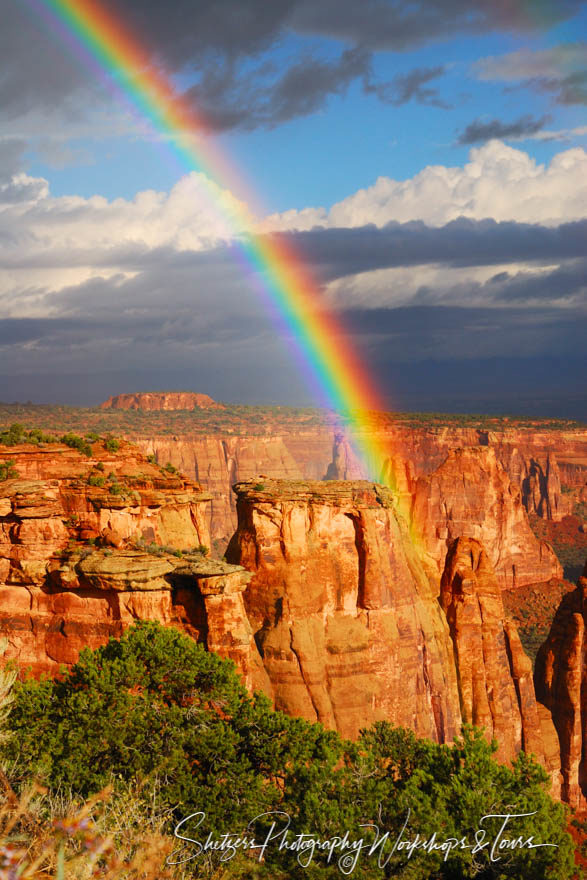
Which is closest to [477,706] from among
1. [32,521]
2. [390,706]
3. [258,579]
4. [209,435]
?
[390,706]

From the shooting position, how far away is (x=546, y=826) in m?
19.3

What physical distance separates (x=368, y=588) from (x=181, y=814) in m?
15.4

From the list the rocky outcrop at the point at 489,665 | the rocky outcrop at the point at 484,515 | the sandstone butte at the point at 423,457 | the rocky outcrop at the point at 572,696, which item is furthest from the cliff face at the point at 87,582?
the sandstone butte at the point at 423,457

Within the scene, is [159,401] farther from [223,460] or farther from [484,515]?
[484,515]

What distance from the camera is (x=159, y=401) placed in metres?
180

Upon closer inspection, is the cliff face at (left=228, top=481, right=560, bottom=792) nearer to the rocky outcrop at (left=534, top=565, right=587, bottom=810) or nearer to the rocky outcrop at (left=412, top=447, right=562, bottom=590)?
the rocky outcrop at (left=534, top=565, right=587, bottom=810)

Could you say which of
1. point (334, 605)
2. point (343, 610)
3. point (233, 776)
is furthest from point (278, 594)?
point (233, 776)

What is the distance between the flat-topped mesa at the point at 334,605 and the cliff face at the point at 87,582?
127 inches

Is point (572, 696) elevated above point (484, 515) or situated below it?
below

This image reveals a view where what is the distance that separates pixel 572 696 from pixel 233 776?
96.9 feet

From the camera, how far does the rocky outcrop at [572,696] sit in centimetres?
4356

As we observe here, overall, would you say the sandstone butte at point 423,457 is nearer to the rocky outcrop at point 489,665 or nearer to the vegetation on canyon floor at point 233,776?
the rocky outcrop at point 489,665

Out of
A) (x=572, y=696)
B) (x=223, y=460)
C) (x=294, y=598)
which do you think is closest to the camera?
(x=294, y=598)

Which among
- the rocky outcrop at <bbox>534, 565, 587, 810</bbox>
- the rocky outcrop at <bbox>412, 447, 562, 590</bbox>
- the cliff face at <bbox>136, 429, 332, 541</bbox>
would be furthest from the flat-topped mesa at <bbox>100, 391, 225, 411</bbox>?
the rocky outcrop at <bbox>534, 565, 587, 810</bbox>
